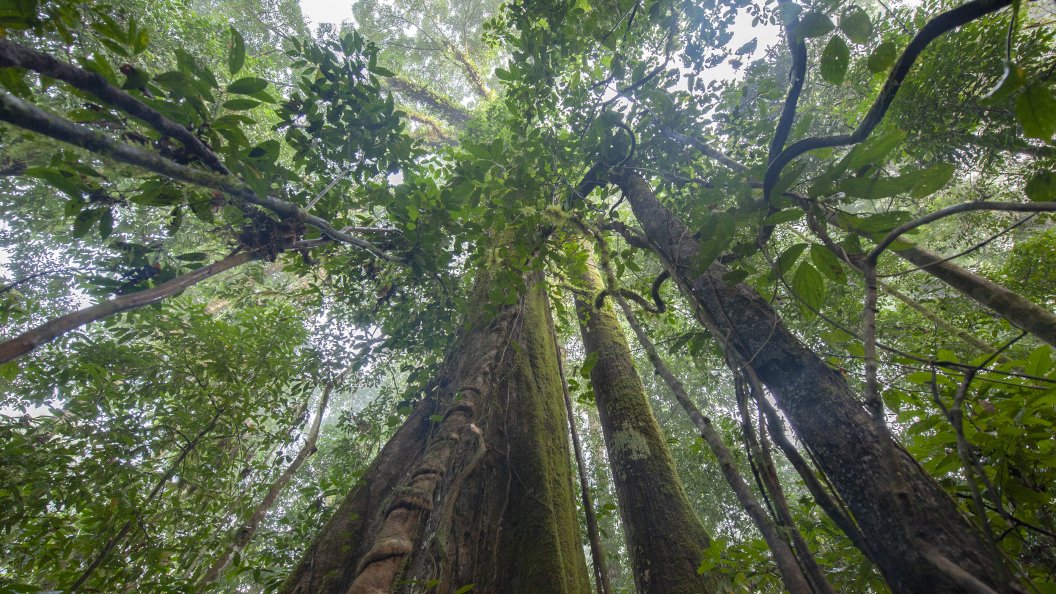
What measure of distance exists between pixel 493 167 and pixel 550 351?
5.11ft

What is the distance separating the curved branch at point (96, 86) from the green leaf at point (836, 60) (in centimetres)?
155

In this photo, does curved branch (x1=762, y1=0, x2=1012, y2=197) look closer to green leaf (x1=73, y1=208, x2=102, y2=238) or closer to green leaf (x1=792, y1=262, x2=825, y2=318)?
green leaf (x1=792, y1=262, x2=825, y2=318)

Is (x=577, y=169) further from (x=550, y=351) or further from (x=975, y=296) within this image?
(x=975, y=296)

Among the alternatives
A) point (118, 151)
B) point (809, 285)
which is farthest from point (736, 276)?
point (118, 151)

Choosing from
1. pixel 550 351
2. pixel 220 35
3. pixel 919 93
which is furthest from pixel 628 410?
pixel 220 35

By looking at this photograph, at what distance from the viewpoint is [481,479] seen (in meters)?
2.05

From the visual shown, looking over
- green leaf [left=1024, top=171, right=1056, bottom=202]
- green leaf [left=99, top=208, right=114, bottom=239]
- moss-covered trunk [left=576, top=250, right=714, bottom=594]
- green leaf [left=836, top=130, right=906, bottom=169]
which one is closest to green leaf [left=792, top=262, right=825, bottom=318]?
green leaf [left=836, top=130, right=906, bottom=169]

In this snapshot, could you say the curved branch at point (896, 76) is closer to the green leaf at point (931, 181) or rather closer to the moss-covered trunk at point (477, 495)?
the green leaf at point (931, 181)

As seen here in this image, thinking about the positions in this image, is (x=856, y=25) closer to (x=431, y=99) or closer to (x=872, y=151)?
(x=872, y=151)

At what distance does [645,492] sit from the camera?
1981 mm

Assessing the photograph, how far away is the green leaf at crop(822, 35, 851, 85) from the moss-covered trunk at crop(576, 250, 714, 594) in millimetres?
1067

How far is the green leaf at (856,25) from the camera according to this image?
75 cm

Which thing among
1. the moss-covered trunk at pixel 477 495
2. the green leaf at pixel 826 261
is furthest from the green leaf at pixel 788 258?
the moss-covered trunk at pixel 477 495

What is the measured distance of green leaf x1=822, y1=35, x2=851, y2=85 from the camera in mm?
761
